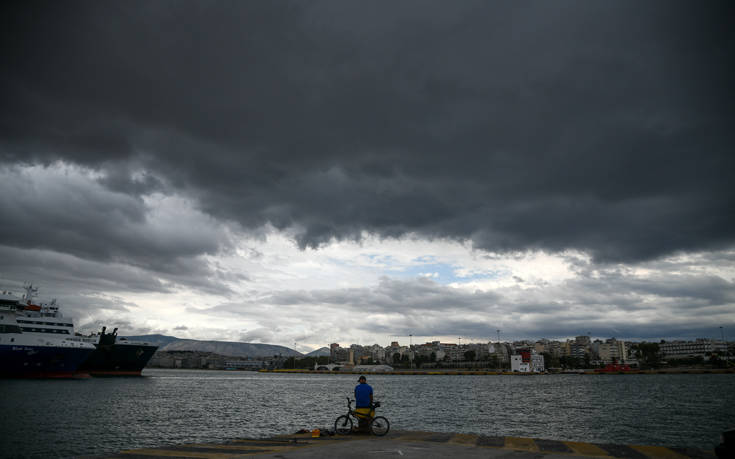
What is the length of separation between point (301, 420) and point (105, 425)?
1815 centimetres

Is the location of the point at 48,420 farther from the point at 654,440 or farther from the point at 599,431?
the point at 654,440

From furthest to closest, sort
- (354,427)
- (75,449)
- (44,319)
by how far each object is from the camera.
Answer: (44,319), (75,449), (354,427)

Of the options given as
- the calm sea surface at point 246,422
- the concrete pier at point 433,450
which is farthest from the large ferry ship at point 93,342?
the concrete pier at point 433,450

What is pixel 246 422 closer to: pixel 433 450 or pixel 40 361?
pixel 433 450

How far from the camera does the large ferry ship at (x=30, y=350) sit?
88500mm

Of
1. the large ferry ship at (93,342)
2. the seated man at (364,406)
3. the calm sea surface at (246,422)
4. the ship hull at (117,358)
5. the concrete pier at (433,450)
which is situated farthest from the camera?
the ship hull at (117,358)

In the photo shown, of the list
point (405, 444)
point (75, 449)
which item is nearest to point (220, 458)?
point (405, 444)

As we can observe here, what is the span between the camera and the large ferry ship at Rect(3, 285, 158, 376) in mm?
103312

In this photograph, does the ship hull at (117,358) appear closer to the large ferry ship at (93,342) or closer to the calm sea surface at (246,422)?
the large ferry ship at (93,342)

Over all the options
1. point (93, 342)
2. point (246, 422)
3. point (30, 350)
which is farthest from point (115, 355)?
point (246, 422)

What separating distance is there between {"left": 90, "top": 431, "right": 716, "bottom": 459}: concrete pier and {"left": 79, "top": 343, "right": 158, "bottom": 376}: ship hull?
12846 centimetres

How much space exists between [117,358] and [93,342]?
26.3ft

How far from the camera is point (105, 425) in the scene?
39062 millimetres

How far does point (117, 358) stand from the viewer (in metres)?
127
